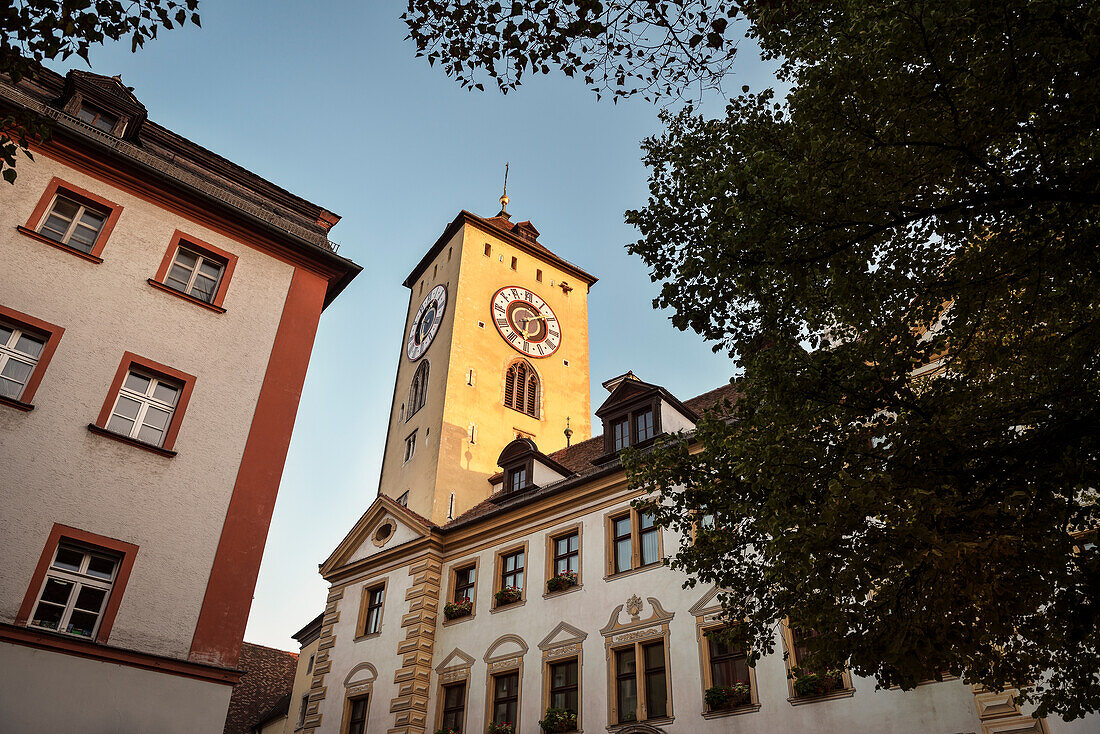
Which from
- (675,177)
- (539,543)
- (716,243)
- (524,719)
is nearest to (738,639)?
(716,243)

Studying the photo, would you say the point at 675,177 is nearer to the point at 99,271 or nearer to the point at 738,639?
the point at 738,639

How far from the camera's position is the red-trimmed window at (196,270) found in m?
14.2

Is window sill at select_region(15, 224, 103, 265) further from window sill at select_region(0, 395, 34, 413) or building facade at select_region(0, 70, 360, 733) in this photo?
window sill at select_region(0, 395, 34, 413)

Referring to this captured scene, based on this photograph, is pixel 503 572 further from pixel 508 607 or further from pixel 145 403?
pixel 145 403

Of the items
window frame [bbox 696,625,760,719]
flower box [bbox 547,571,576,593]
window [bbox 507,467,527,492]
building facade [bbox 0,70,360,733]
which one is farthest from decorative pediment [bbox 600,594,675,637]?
building facade [bbox 0,70,360,733]

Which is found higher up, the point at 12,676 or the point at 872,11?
the point at 872,11

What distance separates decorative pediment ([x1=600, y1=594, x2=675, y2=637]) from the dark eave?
2637 centimetres

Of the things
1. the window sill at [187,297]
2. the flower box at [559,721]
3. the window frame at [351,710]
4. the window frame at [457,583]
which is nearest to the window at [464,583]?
the window frame at [457,583]

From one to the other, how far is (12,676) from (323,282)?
8800 millimetres

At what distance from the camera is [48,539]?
1080cm

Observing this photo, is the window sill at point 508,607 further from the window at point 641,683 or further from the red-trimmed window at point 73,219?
the red-trimmed window at point 73,219

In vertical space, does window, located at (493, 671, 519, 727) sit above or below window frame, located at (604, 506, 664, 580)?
below

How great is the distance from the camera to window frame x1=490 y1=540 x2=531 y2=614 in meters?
20.5

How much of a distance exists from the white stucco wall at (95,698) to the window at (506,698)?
9177 millimetres
